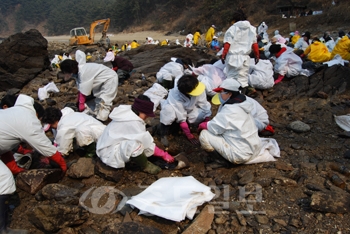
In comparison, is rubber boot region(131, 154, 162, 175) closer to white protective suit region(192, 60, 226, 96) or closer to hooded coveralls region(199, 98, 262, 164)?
hooded coveralls region(199, 98, 262, 164)

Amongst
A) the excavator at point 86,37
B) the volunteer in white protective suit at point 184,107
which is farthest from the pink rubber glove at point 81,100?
the excavator at point 86,37

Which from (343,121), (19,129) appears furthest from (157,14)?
(19,129)

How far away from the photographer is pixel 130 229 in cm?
229

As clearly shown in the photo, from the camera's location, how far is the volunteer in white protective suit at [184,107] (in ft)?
12.3

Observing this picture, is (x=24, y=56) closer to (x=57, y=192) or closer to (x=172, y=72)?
(x=172, y=72)

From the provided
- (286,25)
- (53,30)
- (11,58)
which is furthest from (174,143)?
(53,30)

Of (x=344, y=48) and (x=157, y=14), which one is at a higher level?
(x=344, y=48)

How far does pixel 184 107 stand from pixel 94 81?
6.10 feet

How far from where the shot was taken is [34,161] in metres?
3.70

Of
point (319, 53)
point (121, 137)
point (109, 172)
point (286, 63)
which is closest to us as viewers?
point (121, 137)

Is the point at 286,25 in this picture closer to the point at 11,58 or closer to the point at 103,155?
the point at 11,58

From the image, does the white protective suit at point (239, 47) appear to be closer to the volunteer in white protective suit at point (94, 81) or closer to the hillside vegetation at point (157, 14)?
the volunteer in white protective suit at point (94, 81)

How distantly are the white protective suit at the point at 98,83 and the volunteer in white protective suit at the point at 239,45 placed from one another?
7.42ft

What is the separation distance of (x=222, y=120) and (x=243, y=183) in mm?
727
